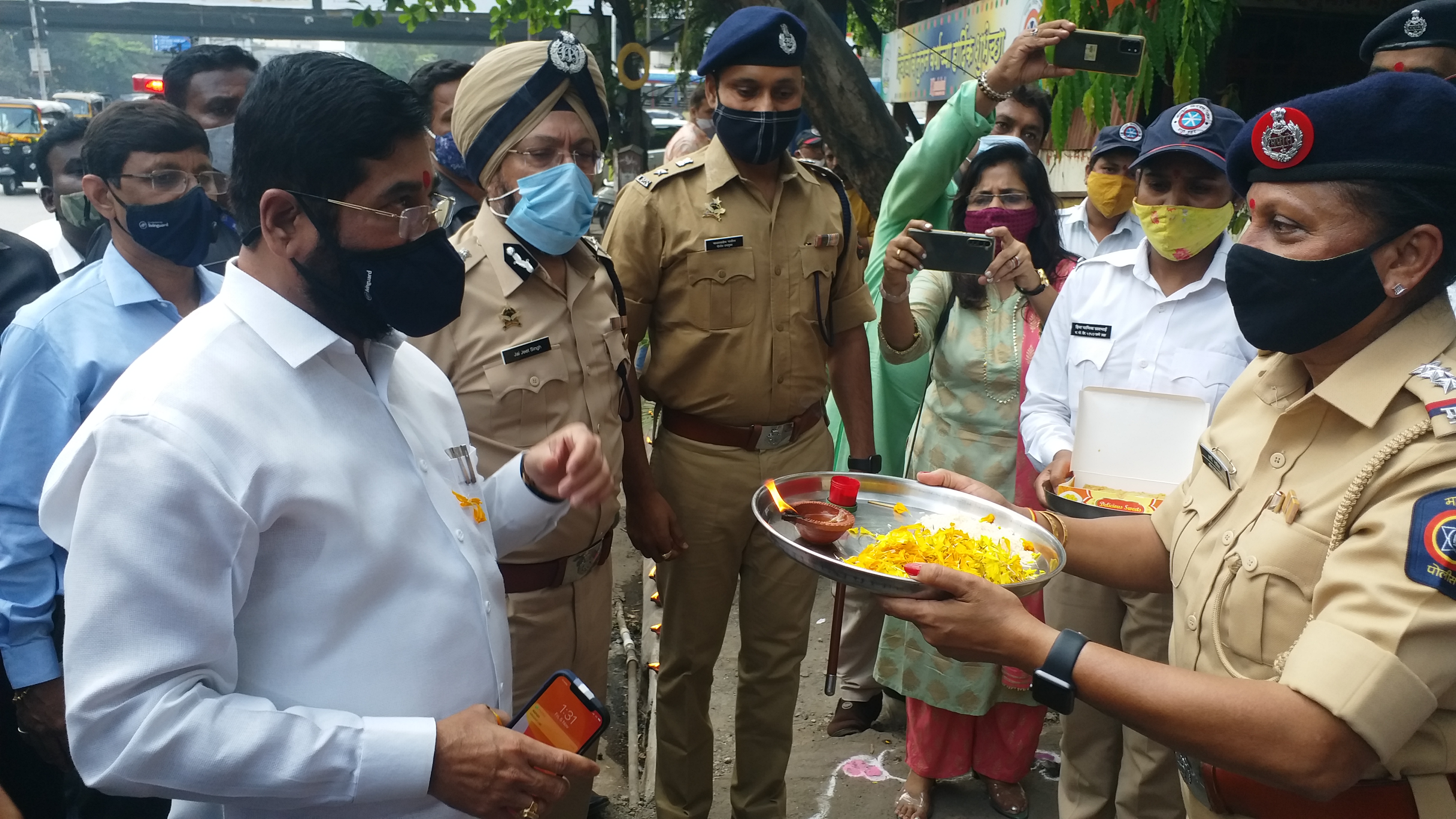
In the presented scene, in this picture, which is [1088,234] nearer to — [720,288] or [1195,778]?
[720,288]

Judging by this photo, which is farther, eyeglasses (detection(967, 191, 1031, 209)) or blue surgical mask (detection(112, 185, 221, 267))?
eyeglasses (detection(967, 191, 1031, 209))

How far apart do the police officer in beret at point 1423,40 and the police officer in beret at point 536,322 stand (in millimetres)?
2722

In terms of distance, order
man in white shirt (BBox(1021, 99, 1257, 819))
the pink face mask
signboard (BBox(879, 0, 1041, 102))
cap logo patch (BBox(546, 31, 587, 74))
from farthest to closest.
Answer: signboard (BBox(879, 0, 1041, 102)) → the pink face mask → man in white shirt (BBox(1021, 99, 1257, 819)) → cap logo patch (BBox(546, 31, 587, 74))

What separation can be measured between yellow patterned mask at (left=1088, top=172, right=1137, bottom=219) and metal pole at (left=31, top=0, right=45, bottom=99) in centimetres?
3335

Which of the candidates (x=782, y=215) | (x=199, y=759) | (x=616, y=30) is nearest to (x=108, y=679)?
(x=199, y=759)

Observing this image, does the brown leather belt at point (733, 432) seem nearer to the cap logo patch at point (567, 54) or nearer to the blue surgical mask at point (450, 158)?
the cap logo patch at point (567, 54)

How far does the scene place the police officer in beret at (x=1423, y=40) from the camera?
320cm

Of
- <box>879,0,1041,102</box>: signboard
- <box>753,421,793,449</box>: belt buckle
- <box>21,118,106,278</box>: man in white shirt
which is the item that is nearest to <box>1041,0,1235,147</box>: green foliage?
<box>879,0,1041,102</box>: signboard

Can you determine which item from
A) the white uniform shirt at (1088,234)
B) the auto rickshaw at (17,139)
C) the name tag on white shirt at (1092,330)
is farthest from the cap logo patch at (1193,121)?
the auto rickshaw at (17,139)

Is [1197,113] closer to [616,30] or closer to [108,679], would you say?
[108,679]

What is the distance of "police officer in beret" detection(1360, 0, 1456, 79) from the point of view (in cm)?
320

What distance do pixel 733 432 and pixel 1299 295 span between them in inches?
79.4

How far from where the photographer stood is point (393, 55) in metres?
74.9

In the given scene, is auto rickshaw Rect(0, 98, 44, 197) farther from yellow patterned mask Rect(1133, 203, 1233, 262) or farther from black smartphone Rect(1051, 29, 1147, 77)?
yellow patterned mask Rect(1133, 203, 1233, 262)
